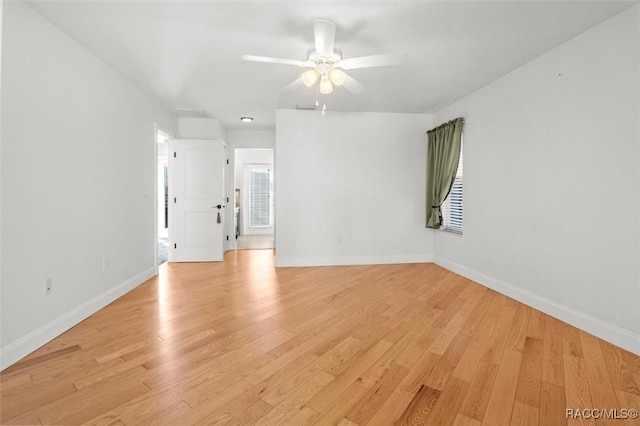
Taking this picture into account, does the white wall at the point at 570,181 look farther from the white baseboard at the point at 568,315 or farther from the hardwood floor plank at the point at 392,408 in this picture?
the hardwood floor plank at the point at 392,408

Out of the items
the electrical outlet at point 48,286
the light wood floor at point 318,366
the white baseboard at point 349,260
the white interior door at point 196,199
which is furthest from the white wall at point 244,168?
the electrical outlet at point 48,286

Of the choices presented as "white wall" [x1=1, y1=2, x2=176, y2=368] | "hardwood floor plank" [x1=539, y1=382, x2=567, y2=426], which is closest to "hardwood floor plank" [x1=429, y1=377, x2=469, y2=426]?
"hardwood floor plank" [x1=539, y1=382, x2=567, y2=426]

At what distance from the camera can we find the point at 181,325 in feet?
8.27

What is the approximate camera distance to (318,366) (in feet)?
6.25

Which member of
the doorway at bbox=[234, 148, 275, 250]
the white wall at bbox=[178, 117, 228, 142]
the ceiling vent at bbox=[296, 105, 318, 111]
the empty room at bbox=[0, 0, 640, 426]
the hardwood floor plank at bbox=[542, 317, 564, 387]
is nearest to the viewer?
the empty room at bbox=[0, 0, 640, 426]

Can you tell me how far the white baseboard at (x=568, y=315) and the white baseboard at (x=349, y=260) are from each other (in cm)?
110

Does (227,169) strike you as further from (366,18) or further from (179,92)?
(366,18)

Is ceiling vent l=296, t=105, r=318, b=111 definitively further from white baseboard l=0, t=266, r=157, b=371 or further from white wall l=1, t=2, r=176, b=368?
white baseboard l=0, t=266, r=157, b=371

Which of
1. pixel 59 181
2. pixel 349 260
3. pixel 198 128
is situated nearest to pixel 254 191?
pixel 198 128

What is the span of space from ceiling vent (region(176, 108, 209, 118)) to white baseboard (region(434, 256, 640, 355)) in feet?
15.9

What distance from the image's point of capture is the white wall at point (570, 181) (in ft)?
7.16

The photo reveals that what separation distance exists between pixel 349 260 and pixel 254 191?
5.01 metres

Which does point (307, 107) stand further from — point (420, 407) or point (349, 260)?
point (420, 407)

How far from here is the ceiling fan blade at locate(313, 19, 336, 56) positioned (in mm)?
2086
